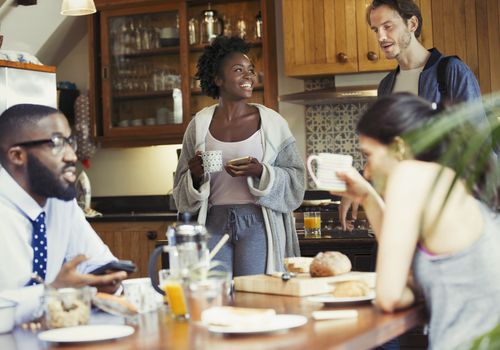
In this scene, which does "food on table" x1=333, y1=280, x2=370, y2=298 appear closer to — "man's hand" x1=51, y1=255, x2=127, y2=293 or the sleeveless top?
the sleeveless top

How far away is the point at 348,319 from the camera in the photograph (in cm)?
189

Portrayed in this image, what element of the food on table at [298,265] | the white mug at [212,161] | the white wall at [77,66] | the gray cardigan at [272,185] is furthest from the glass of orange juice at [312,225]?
the white wall at [77,66]

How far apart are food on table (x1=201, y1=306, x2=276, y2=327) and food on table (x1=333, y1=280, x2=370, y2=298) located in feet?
1.08

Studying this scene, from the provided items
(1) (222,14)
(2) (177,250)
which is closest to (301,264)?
(2) (177,250)

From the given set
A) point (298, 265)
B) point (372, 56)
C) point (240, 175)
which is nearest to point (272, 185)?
point (240, 175)

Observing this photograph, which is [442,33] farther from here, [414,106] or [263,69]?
[414,106]

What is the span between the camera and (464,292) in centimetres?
191

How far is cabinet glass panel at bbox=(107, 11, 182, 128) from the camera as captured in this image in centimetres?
629

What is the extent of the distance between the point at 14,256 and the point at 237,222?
1.29 metres

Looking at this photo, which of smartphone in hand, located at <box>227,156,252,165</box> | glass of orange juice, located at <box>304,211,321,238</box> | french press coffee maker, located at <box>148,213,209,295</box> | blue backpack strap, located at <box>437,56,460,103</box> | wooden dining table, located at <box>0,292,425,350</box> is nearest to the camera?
wooden dining table, located at <box>0,292,425,350</box>

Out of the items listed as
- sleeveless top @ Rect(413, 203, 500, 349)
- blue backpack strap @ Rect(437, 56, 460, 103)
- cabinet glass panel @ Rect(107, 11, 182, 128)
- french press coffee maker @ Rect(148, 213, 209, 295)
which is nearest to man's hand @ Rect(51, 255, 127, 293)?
french press coffee maker @ Rect(148, 213, 209, 295)

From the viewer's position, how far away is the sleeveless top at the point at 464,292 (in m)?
1.90

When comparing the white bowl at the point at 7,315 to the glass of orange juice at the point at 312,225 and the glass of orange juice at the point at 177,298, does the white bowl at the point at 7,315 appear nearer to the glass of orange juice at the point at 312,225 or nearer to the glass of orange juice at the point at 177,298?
the glass of orange juice at the point at 177,298

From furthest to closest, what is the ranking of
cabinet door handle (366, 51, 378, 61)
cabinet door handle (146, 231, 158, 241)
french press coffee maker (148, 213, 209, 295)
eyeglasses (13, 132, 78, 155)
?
1. cabinet door handle (146, 231, 158, 241)
2. cabinet door handle (366, 51, 378, 61)
3. eyeglasses (13, 132, 78, 155)
4. french press coffee maker (148, 213, 209, 295)
